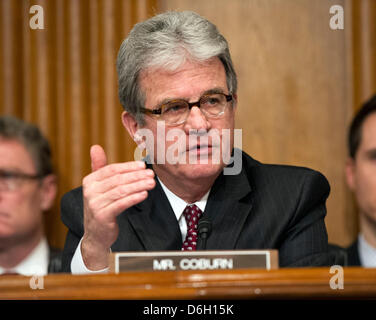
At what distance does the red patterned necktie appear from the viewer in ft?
4.86

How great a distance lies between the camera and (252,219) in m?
1.51

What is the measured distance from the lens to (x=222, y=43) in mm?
1593

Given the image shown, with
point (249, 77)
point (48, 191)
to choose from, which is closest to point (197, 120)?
point (249, 77)

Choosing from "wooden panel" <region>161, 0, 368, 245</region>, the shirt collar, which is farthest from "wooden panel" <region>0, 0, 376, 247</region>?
the shirt collar

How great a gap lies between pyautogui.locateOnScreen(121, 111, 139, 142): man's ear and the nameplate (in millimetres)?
599

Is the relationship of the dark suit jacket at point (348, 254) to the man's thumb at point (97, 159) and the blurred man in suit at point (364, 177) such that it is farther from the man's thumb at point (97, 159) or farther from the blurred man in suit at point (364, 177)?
the man's thumb at point (97, 159)

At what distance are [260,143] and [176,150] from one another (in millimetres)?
405

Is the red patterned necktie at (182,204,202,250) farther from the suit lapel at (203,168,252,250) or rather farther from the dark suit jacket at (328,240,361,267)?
the dark suit jacket at (328,240,361,267)

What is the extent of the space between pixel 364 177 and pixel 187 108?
624mm

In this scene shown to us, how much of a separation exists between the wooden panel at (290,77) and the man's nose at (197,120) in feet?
1.05

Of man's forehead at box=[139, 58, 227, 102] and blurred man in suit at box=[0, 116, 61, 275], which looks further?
blurred man in suit at box=[0, 116, 61, 275]

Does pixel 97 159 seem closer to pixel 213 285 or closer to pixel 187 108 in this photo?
pixel 187 108
